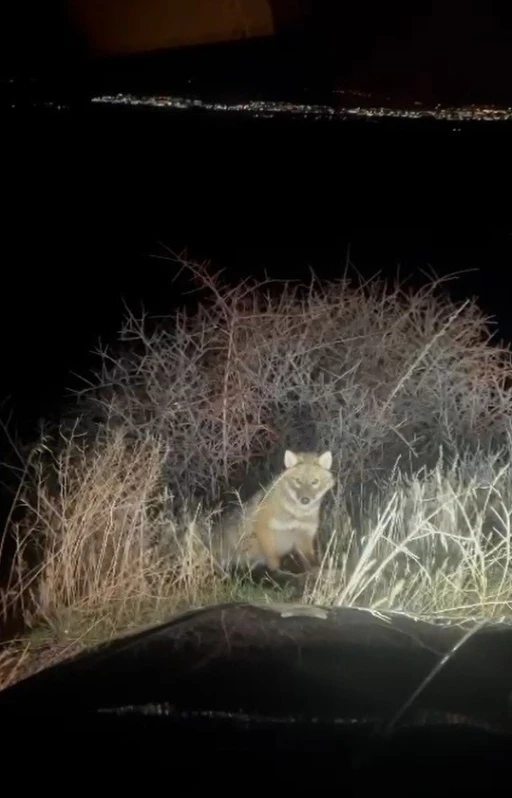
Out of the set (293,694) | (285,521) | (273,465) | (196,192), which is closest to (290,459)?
(285,521)

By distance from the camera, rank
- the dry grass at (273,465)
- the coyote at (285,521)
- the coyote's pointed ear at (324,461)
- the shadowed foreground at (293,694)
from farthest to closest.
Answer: the coyote's pointed ear at (324,461)
the coyote at (285,521)
the dry grass at (273,465)
the shadowed foreground at (293,694)

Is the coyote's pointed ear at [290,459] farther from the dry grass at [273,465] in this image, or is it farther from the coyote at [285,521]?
the dry grass at [273,465]

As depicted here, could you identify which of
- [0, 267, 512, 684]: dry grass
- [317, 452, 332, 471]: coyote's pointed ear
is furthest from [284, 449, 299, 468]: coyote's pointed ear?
[0, 267, 512, 684]: dry grass

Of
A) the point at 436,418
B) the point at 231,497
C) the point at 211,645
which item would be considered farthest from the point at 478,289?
the point at 211,645

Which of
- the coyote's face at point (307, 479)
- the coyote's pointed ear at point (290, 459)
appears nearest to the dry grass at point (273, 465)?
the coyote's face at point (307, 479)

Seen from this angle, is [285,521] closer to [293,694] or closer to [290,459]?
[290,459]

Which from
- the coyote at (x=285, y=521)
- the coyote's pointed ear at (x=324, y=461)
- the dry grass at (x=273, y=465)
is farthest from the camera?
the coyote's pointed ear at (x=324, y=461)

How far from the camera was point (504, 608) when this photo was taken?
5680 mm

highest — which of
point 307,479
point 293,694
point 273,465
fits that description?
point 293,694

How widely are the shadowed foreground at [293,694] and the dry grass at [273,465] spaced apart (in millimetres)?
1610

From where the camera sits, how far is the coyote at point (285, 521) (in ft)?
21.6

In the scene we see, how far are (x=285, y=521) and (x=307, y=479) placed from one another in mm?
280

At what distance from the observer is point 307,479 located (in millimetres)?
6594

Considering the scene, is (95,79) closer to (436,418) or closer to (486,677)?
(436,418)
